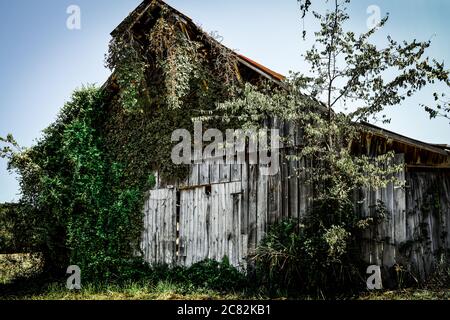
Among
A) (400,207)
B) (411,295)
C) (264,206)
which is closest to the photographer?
(411,295)

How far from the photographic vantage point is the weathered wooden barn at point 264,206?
8680 mm

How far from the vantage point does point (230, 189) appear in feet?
33.8

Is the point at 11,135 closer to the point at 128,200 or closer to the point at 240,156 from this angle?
the point at 128,200

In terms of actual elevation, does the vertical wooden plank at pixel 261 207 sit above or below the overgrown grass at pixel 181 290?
above

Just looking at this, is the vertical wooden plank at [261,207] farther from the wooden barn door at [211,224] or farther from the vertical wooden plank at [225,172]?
the vertical wooden plank at [225,172]

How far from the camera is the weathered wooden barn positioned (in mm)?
8680

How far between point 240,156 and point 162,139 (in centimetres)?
249

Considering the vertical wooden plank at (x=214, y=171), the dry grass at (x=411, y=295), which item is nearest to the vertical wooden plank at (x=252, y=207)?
the vertical wooden plank at (x=214, y=171)

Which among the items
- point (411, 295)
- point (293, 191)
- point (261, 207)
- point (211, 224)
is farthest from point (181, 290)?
point (411, 295)

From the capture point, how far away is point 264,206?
973cm

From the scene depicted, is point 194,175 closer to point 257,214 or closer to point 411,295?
point 257,214

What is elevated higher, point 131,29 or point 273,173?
point 131,29

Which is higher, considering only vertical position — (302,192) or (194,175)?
(194,175)

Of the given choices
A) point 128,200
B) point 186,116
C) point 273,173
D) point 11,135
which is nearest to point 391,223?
point 273,173
